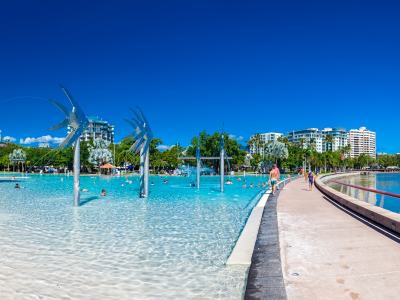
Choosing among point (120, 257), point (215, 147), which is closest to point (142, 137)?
point (120, 257)

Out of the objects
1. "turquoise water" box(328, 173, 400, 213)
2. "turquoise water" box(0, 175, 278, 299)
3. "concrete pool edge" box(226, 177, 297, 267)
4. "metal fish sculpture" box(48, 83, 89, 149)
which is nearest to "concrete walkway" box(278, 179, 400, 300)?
"concrete pool edge" box(226, 177, 297, 267)

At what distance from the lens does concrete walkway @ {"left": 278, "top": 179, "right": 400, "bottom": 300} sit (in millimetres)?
3867

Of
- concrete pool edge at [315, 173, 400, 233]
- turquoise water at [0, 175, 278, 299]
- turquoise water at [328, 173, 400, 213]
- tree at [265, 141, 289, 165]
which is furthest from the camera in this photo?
tree at [265, 141, 289, 165]

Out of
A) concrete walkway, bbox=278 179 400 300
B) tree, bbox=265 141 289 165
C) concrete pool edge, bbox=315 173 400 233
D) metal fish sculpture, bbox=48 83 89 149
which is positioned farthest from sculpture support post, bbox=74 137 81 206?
tree, bbox=265 141 289 165

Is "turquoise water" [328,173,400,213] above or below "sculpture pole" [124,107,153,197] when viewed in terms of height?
below

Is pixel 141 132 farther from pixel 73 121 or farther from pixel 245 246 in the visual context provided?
pixel 245 246

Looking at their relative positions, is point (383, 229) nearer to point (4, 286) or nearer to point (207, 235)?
point (207, 235)

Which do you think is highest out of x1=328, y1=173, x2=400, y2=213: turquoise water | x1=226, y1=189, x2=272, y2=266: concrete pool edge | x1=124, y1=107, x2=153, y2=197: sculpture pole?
x1=124, y1=107, x2=153, y2=197: sculpture pole

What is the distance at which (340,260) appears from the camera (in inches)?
198

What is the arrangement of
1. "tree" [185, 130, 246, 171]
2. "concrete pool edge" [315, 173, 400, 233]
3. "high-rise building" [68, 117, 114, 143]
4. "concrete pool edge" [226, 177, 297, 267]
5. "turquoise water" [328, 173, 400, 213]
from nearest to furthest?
"concrete pool edge" [226, 177, 297, 267] → "concrete pool edge" [315, 173, 400, 233] → "turquoise water" [328, 173, 400, 213] → "tree" [185, 130, 246, 171] → "high-rise building" [68, 117, 114, 143]

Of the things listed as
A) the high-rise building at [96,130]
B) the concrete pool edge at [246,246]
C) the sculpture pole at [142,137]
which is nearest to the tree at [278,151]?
the sculpture pole at [142,137]

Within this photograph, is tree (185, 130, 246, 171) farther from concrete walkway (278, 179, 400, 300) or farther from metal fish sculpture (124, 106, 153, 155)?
concrete walkway (278, 179, 400, 300)

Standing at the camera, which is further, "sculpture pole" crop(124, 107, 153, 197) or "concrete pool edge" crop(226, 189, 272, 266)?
"sculpture pole" crop(124, 107, 153, 197)

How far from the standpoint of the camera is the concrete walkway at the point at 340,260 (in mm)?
3867
